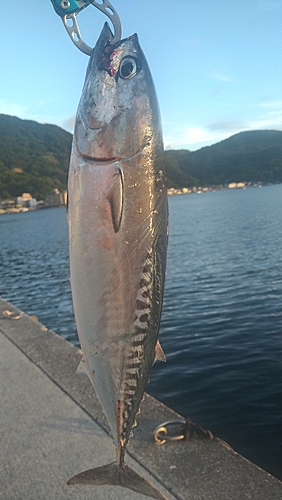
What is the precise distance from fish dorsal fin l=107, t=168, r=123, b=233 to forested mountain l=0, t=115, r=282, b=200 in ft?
187

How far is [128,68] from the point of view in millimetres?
1746

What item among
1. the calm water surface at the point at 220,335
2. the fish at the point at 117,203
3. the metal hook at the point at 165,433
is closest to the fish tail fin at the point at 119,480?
the fish at the point at 117,203

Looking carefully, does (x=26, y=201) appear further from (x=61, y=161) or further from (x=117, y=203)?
(x=117, y=203)

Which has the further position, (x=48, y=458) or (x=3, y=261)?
(x=3, y=261)

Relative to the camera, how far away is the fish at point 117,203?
1.67 meters

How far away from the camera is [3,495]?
3379 mm

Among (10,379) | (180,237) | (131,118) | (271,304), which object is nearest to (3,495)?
(10,379)

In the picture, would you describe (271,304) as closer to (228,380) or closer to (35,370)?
(228,380)

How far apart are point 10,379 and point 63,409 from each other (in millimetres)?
1201

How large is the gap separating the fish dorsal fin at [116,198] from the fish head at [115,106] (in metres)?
0.09

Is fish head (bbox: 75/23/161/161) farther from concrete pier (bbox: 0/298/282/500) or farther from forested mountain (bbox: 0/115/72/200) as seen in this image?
forested mountain (bbox: 0/115/72/200)

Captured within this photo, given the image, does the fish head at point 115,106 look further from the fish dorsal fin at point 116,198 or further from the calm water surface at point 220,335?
the calm water surface at point 220,335

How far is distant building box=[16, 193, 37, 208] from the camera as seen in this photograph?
11899 centimetres

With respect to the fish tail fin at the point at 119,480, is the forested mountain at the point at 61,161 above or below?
above
